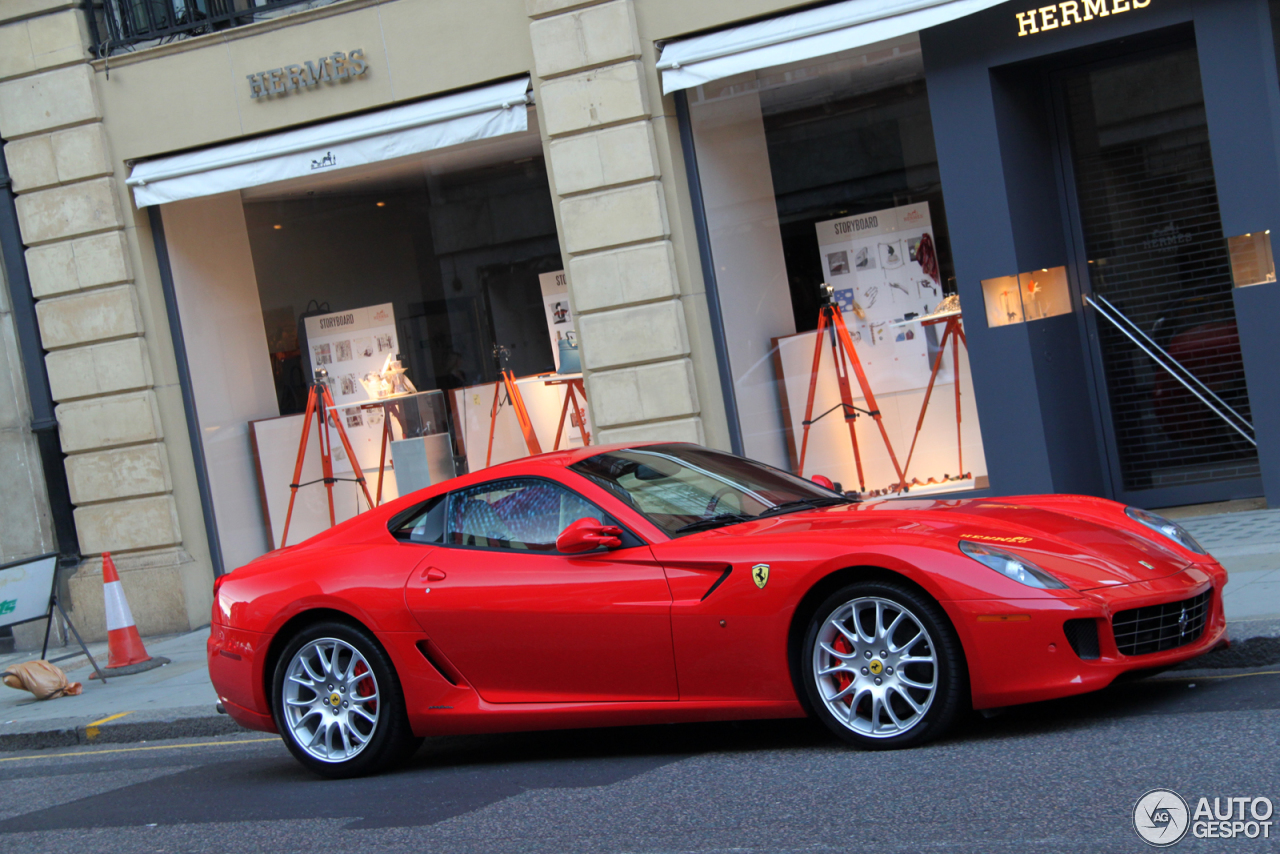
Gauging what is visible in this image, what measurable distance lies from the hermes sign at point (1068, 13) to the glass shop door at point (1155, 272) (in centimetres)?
69

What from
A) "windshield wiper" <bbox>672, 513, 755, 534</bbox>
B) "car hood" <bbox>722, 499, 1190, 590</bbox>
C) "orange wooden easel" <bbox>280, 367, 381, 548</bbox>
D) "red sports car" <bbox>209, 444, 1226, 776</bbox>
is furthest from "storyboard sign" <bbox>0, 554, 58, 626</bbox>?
"car hood" <bbox>722, 499, 1190, 590</bbox>

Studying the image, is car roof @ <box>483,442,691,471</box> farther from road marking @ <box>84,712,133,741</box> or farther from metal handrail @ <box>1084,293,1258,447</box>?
metal handrail @ <box>1084,293,1258,447</box>

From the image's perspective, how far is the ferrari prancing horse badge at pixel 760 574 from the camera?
17.1 feet

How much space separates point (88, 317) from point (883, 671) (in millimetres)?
9434

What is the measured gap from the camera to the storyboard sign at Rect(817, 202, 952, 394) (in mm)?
10406

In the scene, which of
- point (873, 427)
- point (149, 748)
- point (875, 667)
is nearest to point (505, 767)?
point (875, 667)

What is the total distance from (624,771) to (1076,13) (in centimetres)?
646

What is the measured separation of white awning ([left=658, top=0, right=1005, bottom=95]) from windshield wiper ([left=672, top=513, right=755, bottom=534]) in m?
5.07

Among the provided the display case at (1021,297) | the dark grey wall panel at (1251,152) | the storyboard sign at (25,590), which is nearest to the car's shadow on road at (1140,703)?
the dark grey wall panel at (1251,152)

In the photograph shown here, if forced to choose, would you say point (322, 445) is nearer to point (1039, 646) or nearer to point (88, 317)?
point (88, 317)

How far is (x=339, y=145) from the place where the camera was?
11516 millimetres

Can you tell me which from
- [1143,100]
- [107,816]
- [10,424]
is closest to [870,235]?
[1143,100]

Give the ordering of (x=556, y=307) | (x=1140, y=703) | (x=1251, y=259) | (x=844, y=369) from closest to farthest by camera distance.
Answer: (x=1140, y=703), (x=1251, y=259), (x=844, y=369), (x=556, y=307)

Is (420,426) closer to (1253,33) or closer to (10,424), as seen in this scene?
(10,424)
